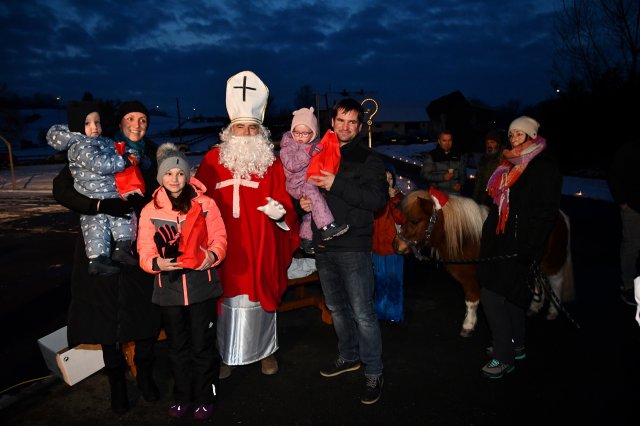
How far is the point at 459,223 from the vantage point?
4840 mm

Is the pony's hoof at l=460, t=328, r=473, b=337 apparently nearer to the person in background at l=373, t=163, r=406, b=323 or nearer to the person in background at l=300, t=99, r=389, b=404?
the person in background at l=373, t=163, r=406, b=323

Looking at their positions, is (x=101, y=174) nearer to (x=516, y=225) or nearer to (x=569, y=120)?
(x=516, y=225)

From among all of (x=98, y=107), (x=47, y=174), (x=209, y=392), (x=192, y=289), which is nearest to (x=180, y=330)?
(x=192, y=289)

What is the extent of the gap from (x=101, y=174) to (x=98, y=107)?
0.54 metres

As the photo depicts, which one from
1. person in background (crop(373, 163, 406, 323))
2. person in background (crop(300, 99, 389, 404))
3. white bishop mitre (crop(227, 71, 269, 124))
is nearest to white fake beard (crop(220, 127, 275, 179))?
white bishop mitre (crop(227, 71, 269, 124))

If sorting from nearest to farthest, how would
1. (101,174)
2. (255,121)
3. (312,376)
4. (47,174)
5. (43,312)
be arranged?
(101,174)
(255,121)
(312,376)
(43,312)
(47,174)

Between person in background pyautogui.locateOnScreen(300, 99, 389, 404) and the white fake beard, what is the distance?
486 mm

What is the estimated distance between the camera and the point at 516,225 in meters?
3.69

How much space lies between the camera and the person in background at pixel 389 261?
4.84 m

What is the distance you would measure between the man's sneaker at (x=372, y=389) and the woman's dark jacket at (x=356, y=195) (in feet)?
3.66

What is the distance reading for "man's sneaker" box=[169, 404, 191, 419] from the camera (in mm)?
3520

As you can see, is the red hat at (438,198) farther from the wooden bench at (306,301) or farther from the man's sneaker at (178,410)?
the man's sneaker at (178,410)

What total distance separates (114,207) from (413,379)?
2.94m

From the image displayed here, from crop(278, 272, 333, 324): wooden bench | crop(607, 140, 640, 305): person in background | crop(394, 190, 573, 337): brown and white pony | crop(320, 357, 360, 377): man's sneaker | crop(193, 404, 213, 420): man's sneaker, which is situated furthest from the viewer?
crop(278, 272, 333, 324): wooden bench
